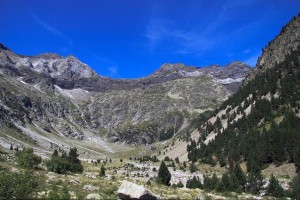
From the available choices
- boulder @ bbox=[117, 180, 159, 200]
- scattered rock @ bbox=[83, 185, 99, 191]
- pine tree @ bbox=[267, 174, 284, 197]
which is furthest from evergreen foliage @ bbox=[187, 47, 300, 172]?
boulder @ bbox=[117, 180, 159, 200]

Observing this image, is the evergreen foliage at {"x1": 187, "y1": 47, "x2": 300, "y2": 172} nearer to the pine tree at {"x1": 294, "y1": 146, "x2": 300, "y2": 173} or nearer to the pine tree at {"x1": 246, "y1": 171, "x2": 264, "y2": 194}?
the pine tree at {"x1": 294, "y1": 146, "x2": 300, "y2": 173}

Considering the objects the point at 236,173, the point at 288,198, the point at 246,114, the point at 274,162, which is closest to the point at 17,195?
the point at 288,198

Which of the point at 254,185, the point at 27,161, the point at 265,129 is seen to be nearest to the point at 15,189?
the point at 27,161

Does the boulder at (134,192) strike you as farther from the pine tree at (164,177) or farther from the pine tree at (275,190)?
the pine tree at (164,177)

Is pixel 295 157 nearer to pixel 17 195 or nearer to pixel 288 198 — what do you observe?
pixel 288 198

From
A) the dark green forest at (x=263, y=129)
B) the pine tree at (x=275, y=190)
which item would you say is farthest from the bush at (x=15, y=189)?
the pine tree at (x=275, y=190)

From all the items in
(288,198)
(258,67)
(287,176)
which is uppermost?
(258,67)

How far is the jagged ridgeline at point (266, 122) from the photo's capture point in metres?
70.8

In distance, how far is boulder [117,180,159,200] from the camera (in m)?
24.6

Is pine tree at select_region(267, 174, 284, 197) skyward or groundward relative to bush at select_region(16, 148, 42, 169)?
skyward

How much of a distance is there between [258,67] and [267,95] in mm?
54046

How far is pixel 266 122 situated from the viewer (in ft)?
311

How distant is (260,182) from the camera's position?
1923 inches

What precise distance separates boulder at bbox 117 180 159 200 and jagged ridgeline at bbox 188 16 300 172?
46.4 m
